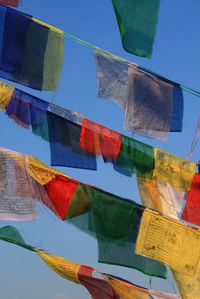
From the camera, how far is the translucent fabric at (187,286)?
7.98 metres

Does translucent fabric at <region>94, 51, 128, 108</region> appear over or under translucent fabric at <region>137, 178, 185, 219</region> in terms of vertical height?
over

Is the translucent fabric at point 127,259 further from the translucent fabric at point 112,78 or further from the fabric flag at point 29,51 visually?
the fabric flag at point 29,51

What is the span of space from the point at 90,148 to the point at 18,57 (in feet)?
5.98

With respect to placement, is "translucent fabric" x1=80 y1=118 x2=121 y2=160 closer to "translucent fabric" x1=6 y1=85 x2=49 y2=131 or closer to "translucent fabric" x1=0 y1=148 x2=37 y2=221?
"translucent fabric" x1=6 y1=85 x2=49 y2=131

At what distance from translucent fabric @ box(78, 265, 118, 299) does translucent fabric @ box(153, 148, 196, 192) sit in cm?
235

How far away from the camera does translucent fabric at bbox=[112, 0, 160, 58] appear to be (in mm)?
8711

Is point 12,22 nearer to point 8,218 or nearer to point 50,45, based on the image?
point 50,45

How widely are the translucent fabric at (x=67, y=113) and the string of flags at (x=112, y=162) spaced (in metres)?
0.02

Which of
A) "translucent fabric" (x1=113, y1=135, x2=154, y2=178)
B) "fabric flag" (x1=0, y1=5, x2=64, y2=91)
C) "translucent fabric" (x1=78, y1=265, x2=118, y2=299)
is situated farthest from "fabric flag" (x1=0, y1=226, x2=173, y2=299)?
"fabric flag" (x1=0, y1=5, x2=64, y2=91)

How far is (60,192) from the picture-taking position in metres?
8.05

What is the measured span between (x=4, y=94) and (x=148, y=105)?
2.50m

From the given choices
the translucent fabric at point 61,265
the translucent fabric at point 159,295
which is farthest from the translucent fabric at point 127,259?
the translucent fabric at point 159,295

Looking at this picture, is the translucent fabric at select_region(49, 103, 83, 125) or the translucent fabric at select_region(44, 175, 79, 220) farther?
the translucent fabric at select_region(49, 103, 83, 125)

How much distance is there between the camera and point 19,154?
795cm
